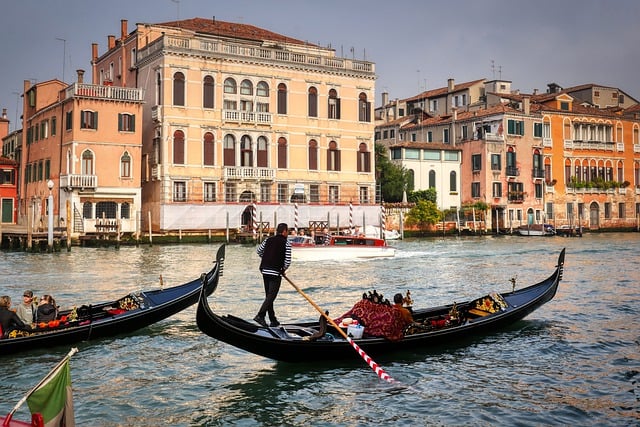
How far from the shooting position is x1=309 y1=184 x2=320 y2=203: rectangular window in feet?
108

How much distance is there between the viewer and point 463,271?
19.2 m

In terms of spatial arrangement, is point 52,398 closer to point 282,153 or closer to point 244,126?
point 244,126

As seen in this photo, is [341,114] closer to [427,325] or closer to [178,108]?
[178,108]

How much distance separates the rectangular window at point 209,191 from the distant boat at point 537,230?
17.0 meters

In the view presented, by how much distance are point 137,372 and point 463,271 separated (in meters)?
12.5

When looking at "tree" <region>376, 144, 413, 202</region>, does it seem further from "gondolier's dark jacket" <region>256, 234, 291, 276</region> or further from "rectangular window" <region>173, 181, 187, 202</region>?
"gondolier's dark jacket" <region>256, 234, 291, 276</region>

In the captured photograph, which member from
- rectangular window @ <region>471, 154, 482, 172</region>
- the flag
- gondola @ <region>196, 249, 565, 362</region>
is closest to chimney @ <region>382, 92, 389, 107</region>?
rectangular window @ <region>471, 154, 482, 172</region>

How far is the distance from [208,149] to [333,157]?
586 centimetres

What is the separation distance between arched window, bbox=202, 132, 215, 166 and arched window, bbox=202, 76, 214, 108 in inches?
48.0

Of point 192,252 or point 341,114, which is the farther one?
point 341,114

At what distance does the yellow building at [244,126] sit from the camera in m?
29.9

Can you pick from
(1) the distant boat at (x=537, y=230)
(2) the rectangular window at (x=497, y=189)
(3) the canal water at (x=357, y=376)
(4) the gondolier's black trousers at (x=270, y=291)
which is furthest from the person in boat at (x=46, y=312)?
(2) the rectangular window at (x=497, y=189)

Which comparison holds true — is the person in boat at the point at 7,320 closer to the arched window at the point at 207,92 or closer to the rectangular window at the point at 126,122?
the rectangular window at the point at 126,122

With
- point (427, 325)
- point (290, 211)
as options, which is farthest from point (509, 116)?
point (427, 325)
